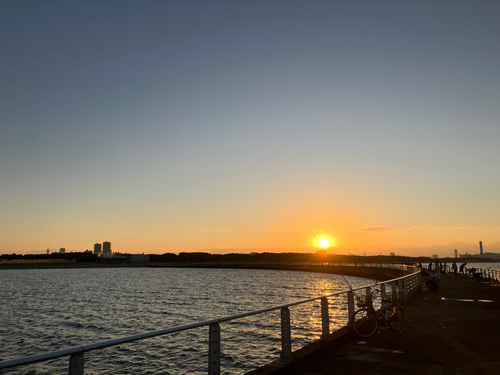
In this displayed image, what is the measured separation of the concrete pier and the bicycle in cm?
27

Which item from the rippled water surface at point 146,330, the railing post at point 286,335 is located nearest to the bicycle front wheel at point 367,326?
the rippled water surface at point 146,330

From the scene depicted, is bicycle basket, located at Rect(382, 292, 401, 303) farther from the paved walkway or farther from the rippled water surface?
the rippled water surface

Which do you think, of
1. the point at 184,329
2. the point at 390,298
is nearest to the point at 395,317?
the point at 390,298

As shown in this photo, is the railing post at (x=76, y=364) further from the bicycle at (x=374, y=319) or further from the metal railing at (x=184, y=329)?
the bicycle at (x=374, y=319)

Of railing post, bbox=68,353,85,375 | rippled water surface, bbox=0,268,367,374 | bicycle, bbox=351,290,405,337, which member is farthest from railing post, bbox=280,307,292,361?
railing post, bbox=68,353,85,375

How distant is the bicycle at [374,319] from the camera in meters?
11.9

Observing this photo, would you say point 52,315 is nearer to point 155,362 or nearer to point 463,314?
point 155,362

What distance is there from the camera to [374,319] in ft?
39.8

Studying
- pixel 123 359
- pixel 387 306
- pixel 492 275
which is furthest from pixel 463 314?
pixel 492 275

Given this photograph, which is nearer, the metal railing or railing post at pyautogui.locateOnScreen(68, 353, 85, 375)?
the metal railing

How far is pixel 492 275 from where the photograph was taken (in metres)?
38.6

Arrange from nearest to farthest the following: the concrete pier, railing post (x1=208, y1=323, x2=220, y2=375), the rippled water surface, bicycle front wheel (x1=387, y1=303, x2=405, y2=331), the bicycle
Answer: railing post (x1=208, y1=323, x2=220, y2=375), the concrete pier, the bicycle, bicycle front wheel (x1=387, y1=303, x2=405, y2=331), the rippled water surface

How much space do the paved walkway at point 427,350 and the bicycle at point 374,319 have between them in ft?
0.96

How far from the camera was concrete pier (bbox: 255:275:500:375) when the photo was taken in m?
8.48
